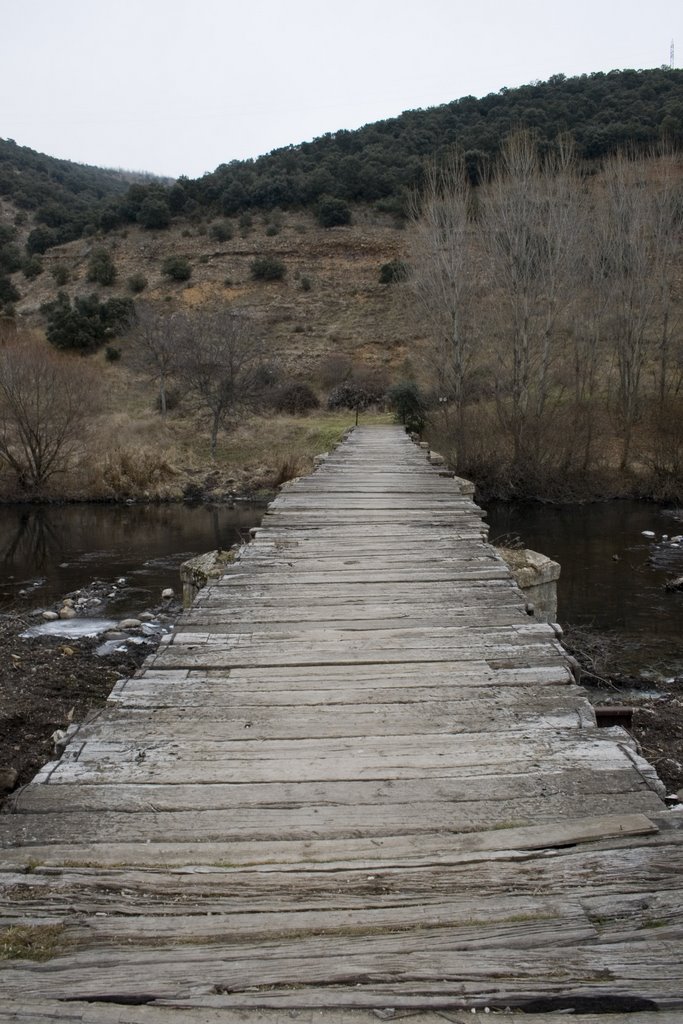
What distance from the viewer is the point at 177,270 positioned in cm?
4650

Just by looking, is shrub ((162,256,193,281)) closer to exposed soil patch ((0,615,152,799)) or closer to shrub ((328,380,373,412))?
shrub ((328,380,373,412))

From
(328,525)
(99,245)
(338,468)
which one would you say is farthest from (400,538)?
(99,245)

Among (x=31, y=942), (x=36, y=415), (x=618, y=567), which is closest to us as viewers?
(x=31, y=942)

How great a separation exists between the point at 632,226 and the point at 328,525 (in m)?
23.1

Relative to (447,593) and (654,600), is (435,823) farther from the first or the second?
(654,600)

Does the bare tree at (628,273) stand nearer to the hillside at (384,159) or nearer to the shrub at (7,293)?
the hillside at (384,159)

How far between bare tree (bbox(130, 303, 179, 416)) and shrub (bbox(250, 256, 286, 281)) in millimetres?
14714

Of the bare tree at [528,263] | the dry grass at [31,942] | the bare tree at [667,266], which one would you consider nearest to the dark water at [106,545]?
the dry grass at [31,942]

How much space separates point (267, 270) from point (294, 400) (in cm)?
1693

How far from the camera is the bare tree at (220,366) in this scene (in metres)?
28.7

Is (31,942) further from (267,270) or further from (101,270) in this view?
(101,270)

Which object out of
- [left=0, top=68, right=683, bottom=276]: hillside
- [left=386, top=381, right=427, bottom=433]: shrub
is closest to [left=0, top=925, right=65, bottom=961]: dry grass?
[left=386, top=381, right=427, bottom=433]: shrub

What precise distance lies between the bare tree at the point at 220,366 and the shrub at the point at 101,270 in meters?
18.9

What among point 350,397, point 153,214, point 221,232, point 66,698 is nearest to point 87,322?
point 350,397
